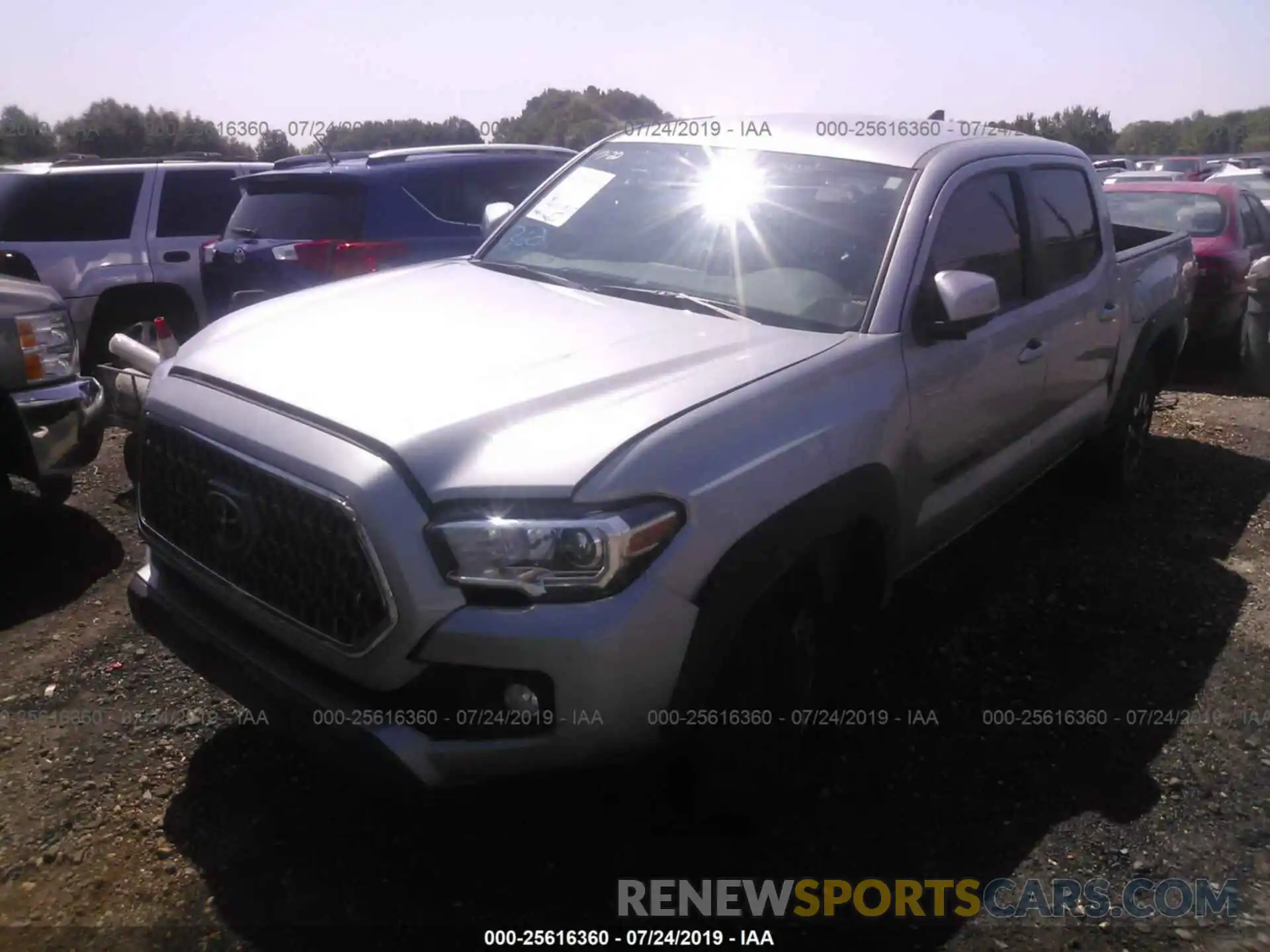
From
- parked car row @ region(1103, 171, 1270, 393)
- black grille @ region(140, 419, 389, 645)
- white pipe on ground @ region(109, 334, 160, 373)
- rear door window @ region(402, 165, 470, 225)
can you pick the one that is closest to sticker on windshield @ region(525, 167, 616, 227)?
white pipe on ground @ region(109, 334, 160, 373)

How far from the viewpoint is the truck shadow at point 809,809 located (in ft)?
8.89

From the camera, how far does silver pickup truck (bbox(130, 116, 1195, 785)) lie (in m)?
2.35

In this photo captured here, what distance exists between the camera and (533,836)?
3000mm

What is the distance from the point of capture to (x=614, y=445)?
96.0 inches

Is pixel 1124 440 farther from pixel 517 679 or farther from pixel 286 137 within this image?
pixel 286 137

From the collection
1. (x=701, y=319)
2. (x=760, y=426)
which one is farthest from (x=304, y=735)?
(x=701, y=319)

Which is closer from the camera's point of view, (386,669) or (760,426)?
(386,669)

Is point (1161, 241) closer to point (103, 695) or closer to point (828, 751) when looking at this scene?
point (828, 751)

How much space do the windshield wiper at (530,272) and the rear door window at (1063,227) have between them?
1.88 meters

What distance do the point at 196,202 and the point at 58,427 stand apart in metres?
4.59

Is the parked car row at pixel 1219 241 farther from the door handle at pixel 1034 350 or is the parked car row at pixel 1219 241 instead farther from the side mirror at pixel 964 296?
the side mirror at pixel 964 296

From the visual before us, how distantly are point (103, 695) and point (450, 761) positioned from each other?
6.00ft

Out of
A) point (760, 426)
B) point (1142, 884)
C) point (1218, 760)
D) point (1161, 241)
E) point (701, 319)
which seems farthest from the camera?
point (1161, 241)

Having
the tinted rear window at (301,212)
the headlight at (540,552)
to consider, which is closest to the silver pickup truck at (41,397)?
the tinted rear window at (301,212)
